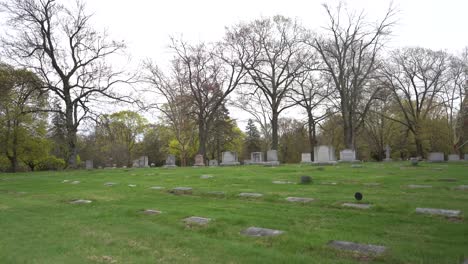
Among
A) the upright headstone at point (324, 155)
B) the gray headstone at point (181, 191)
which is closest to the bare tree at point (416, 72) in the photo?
the upright headstone at point (324, 155)

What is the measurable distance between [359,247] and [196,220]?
10.1 ft

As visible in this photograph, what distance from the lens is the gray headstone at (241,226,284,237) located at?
5.27 m

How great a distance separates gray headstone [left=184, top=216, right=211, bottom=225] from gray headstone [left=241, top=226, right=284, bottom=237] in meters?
0.98

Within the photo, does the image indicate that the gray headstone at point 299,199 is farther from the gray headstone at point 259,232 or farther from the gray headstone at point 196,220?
the gray headstone at point 259,232

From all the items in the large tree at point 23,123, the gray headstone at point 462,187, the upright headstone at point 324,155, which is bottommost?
the gray headstone at point 462,187

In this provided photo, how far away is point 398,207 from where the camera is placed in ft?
23.1

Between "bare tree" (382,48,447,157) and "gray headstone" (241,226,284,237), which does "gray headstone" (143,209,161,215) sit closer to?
"gray headstone" (241,226,284,237)

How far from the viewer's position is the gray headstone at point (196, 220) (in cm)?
624

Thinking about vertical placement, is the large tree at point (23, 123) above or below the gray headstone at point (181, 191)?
above

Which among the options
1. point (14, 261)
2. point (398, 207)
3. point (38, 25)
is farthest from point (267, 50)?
point (14, 261)

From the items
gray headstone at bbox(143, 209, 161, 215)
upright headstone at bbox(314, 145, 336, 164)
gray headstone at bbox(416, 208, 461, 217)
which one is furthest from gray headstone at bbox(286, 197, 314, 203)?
upright headstone at bbox(314, 145, 336, 164)

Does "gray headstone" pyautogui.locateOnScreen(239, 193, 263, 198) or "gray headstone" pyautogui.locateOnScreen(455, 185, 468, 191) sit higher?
"gray headstone" pyautogui.locateOnScreen(455, 185, 468, 191)

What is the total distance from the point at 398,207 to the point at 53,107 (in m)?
29.4

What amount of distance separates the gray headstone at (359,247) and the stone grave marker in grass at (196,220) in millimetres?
2448
